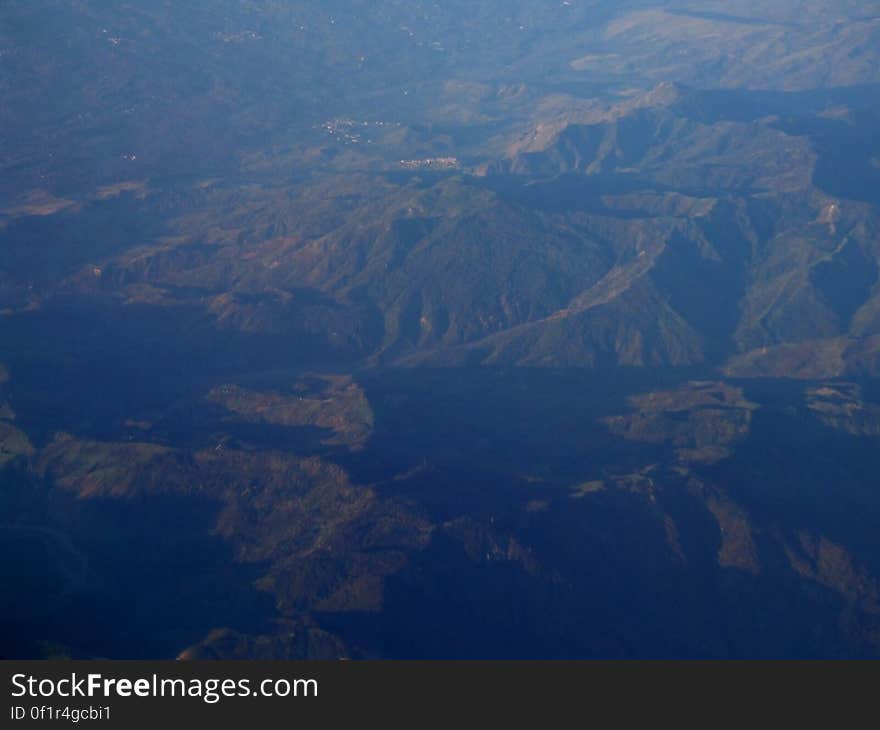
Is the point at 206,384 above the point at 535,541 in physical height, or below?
below

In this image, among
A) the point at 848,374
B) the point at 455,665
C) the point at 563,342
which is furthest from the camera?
the point at 563,342

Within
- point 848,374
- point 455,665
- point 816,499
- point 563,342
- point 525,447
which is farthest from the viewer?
point 563,342

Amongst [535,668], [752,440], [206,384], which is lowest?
[206,384]

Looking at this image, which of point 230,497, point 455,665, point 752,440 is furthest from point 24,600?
point 752,440

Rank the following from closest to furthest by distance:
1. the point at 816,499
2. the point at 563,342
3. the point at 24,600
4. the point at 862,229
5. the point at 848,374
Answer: the point at 24,600 < the point at 816,499 < the point at 848,374 < the point at 563,342 < the point at 862,229

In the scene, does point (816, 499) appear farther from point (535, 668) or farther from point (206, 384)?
point (206, 384)

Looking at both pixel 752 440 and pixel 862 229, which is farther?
pixel 862 229

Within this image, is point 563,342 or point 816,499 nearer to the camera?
point 816,499

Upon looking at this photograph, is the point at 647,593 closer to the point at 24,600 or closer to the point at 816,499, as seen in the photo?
the point at 816,499

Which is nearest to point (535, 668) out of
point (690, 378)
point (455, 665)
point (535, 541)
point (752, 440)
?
point (455, 665)
